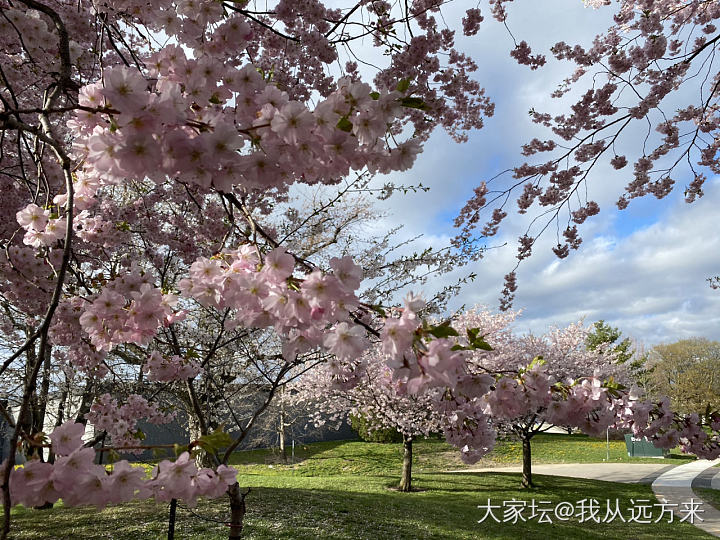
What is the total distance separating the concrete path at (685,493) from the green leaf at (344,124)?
854 cm

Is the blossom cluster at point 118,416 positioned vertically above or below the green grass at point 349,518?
above

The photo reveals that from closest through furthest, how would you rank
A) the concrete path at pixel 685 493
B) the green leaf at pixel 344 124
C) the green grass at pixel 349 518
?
the green leaf at pixel 344 124 → the green grass at pixel 349 518 → the concrete path at pixel 685 493

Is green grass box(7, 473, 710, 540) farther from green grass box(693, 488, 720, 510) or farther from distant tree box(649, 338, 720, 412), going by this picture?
distant tree box(649, 338, 720, 412)

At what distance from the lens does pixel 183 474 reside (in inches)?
53.3

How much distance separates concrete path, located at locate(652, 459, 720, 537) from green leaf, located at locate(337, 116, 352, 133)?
8.54 m

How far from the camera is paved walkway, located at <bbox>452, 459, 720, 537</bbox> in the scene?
8211mm

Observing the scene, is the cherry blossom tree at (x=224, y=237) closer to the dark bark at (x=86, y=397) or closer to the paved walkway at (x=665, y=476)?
the dark bark at (x=86, y=397)

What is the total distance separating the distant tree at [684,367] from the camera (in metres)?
20.3

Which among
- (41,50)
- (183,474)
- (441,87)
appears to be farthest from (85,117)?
(441,87)

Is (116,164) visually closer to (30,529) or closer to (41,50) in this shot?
(41,50)

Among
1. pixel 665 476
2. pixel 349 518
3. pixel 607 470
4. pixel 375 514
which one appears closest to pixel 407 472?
pixel 375 514

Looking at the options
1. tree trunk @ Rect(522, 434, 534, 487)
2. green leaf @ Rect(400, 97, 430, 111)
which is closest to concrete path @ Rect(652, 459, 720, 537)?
tree trunk @ Rect(522, 434, 534, 487)

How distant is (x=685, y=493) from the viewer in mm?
9695

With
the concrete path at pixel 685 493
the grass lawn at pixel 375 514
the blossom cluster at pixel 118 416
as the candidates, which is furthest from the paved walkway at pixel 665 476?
the blossom cluster at pixel 118 416
